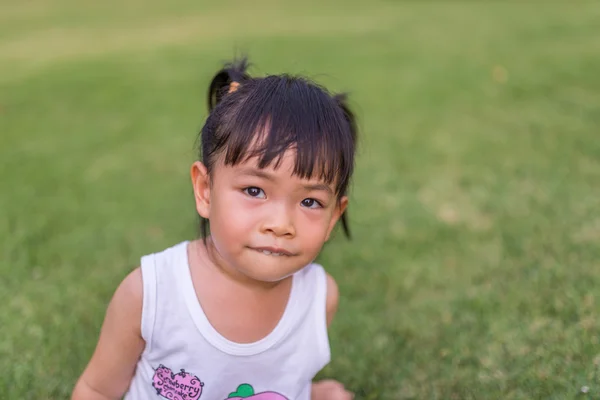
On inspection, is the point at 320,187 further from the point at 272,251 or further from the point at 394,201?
the point at 394,201

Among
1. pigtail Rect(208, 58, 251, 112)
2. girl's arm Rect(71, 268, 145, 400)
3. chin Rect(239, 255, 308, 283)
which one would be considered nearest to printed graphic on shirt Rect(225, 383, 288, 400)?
girl's arm Rect(71, 268, 145, 400)

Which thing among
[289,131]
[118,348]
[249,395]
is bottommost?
[249,395]

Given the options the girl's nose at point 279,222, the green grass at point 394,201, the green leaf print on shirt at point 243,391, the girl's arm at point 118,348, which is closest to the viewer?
the girl's nose at point 279,222

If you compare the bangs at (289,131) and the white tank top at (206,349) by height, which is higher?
the bangs at (289,131)

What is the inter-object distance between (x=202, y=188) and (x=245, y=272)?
0.28 metres

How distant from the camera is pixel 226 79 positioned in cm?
212

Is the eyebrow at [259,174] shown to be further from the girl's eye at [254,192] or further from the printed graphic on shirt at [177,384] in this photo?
the printed graphic on shirt at [177,384]

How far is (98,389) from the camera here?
1978mm

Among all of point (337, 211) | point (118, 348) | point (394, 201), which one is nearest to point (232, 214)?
point (337, 211)

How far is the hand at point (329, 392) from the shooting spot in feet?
7.51

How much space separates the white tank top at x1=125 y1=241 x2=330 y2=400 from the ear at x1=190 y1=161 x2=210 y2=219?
17 cm

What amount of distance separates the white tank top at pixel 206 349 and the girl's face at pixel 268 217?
0.70ft

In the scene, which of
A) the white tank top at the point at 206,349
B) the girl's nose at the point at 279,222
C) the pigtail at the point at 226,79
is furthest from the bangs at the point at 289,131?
the white tank top at the point at 206,349

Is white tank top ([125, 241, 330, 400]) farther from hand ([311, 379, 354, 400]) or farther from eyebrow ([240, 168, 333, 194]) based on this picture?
eyebrow ([240, 168, 333, 194])
